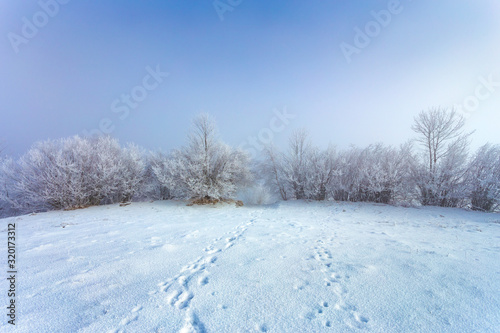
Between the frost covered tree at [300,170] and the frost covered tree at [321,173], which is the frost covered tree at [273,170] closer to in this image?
the frost covered tree at [300,170]

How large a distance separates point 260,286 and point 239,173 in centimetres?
1165

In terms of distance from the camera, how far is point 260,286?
2.69 metres

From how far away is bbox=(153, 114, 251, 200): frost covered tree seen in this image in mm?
12758

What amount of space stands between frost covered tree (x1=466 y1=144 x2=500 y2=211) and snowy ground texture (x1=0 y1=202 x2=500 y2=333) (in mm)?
8793

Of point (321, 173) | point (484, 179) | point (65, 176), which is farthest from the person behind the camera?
point (321, 173)

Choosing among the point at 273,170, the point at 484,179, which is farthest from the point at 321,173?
the point at 484,179

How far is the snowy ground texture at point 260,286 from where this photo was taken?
1979mm

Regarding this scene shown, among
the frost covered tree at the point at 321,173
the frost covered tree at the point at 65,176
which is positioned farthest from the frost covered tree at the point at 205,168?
the frost covered tree at the point at 321,173

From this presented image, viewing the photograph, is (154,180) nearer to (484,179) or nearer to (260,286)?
(260,286)

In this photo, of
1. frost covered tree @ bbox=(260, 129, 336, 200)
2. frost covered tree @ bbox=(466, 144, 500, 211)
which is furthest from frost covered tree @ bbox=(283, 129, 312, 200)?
frost covered tree @ bbox=(466, 144, 500, 211)

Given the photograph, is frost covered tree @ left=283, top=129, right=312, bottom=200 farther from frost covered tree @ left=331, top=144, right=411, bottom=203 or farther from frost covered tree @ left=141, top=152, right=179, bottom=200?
frost covered tree @ left=141, top=152, right=179, bottom=200

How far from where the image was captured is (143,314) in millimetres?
2121

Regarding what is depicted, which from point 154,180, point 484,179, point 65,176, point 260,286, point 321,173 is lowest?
point 260,286

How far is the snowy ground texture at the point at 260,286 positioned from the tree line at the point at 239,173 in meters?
8.55
